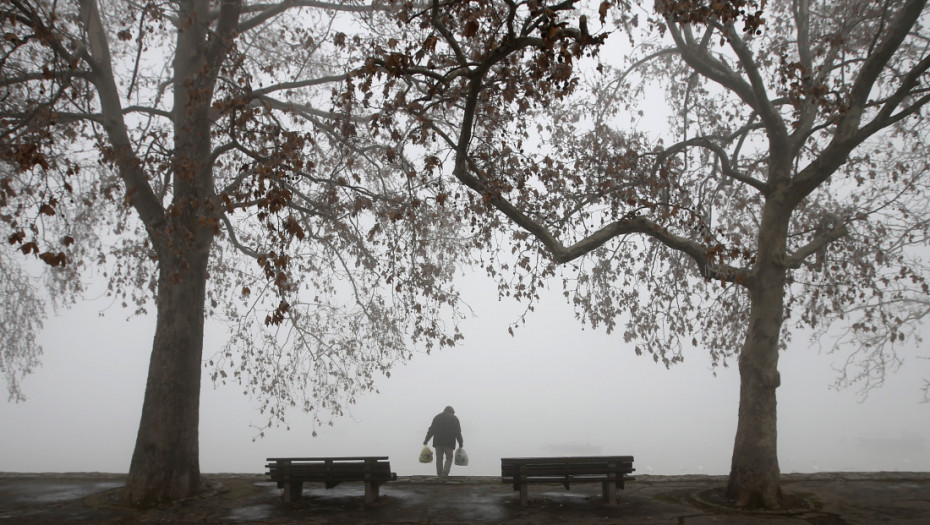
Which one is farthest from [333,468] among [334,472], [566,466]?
[566,466]

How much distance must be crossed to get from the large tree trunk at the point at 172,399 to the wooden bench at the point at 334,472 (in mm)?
1436

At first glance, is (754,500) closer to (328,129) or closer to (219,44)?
(328,129)

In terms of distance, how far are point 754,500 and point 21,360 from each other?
16.4 meters

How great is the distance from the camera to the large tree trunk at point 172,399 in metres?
10.1

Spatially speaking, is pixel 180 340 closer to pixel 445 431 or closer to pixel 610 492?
pixel 445 431

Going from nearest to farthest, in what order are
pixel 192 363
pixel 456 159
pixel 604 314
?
pixel 456 159 < pixel 192 363 < pixel 604 314

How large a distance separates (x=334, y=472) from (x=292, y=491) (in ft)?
2.58

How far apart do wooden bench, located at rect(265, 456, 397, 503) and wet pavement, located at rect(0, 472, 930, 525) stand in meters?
0.28

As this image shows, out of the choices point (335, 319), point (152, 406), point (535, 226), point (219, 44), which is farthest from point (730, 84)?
point (152, 406)

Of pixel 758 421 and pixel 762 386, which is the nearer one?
pixel 758 421

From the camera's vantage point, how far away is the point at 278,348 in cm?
1502

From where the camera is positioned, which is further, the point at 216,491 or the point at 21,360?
the point at 21,360

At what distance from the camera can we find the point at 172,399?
1048 cm

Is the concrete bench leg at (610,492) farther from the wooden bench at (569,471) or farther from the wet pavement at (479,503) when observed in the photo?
the wet pavement at (479,503)
